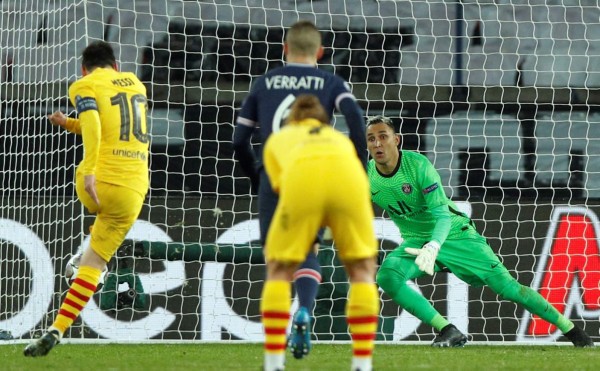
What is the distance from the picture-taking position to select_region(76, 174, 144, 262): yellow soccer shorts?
699 cm

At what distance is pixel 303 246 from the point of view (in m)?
4.85

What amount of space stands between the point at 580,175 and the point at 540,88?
829 mm

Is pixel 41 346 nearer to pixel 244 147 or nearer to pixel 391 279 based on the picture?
pixel 244 147

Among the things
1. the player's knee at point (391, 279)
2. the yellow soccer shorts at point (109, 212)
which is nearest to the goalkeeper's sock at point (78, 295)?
the yellow soccer shorts at point (109, 212)

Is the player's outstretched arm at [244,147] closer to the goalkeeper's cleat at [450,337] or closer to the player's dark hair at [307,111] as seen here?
the player's dark hair at [307,111]

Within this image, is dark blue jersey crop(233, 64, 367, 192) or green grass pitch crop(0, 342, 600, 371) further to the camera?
green grass pitch crop(0, 342, 600, 371)

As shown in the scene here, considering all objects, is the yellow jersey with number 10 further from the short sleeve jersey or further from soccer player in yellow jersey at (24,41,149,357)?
the short sleeve jersey

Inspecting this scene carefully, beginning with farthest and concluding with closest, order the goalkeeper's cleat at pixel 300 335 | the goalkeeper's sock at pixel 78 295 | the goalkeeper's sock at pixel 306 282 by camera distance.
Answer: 1. the goalkeeper's sock at pixel 78 295
2. the goalkeeper's sock at pixel 306 282
3. the goalkeeper's cleat at pixel 300 335

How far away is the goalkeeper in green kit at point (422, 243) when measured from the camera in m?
8.17

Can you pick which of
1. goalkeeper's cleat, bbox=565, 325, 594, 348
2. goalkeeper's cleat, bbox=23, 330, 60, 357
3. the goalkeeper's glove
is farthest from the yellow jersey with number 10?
goalkeeper's cleat, bbox=565, 325, 594, 348

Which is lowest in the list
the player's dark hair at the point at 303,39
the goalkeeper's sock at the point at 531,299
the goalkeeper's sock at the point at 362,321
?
the goalkeeper's sock at the point at 531,299

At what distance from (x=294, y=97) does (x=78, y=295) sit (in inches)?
75.9

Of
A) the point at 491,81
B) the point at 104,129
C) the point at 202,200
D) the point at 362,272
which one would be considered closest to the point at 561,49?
the point at 491,81

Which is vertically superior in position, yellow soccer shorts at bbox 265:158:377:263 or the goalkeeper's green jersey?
yellow soccer shorts at bbox 265:158:377:263
